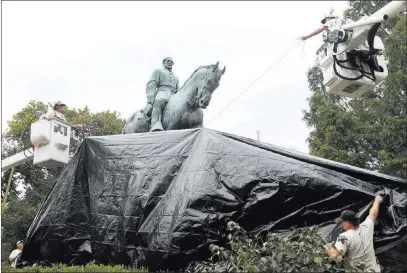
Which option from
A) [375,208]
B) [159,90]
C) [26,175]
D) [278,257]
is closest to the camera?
[278,257]

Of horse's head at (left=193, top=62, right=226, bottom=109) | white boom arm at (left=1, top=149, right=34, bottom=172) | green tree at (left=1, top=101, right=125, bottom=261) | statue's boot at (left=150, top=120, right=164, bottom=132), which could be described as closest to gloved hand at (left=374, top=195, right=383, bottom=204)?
horse's head at (left=193, top=62, right=226, bottom=109)

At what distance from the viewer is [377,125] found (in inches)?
576

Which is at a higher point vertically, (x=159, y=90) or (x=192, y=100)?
(x=159, y=90)

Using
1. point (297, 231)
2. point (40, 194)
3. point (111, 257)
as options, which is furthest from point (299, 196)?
point (40, 194)

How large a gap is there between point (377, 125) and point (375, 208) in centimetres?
1038

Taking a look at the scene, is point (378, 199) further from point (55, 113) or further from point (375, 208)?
point (55, 113)

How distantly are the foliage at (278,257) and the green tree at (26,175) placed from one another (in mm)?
11992

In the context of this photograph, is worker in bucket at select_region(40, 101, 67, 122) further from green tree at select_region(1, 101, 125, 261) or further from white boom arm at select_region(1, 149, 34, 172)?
green tree at select_region(1, 101, 125, 261)

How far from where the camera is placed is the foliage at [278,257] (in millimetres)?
4031

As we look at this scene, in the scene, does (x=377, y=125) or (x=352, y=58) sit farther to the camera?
(x=377, y=125)

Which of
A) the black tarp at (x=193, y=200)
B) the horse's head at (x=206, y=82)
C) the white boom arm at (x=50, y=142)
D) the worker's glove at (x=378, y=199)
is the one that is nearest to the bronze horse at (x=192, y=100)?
the horse's head at (x=206, y=82)

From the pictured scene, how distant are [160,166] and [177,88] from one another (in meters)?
3.16

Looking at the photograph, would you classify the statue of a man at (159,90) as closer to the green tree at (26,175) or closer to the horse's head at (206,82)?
the horse's head at (206,82)

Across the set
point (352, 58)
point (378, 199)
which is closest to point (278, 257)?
point (378, 199)
